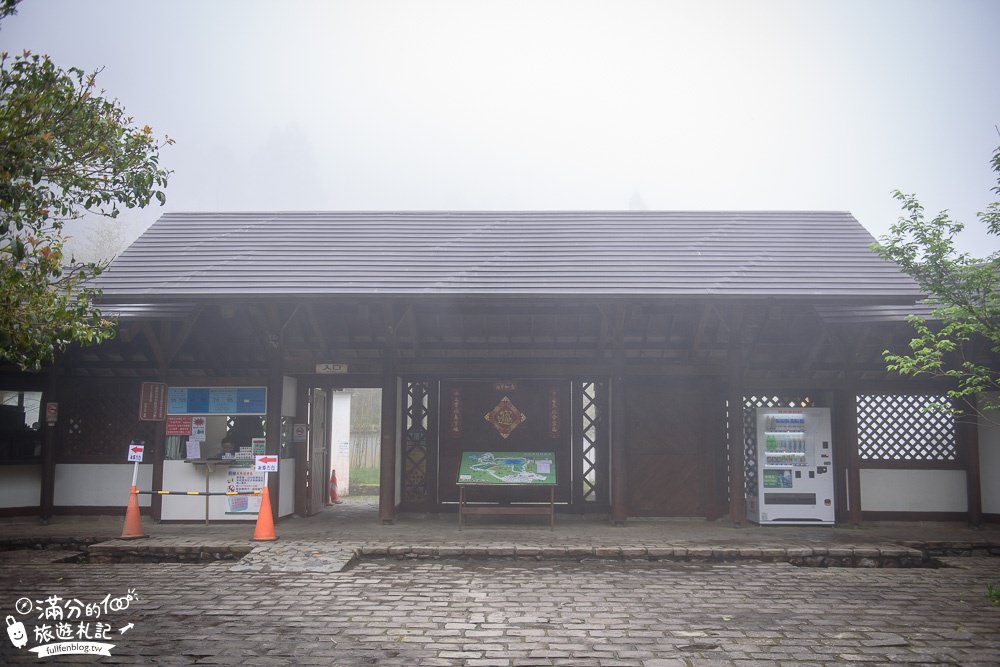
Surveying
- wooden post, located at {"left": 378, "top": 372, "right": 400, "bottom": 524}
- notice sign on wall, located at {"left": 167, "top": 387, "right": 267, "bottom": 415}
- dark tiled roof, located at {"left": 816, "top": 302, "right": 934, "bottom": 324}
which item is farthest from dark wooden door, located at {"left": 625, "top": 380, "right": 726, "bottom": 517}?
notice sign on wall, located at {"left": 167, "top": 387, "right": 267, "bottom": 415}

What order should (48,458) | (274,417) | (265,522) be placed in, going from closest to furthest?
(265,522) → (274,417) → (48,458)

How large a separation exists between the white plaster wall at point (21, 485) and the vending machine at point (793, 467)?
37.6 ft

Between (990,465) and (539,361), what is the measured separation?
716 cm

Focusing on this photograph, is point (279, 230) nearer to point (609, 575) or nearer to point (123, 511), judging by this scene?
point (123, 511)

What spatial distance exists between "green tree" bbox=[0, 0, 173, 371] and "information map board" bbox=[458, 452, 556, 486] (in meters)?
5.99

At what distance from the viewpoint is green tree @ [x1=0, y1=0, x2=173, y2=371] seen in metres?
5.43

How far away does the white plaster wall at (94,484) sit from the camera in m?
12.4

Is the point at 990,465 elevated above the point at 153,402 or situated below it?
below

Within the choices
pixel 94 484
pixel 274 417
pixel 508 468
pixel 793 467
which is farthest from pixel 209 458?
pixel 793 467

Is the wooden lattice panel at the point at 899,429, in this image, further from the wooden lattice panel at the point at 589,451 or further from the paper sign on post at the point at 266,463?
the paper sign on post at the point at 266,463

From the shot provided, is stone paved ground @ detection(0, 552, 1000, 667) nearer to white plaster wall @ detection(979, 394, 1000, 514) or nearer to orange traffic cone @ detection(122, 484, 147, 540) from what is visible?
orange traffic cone @ detection(122, 484, 147, 540)

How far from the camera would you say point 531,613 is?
6602 millimetres

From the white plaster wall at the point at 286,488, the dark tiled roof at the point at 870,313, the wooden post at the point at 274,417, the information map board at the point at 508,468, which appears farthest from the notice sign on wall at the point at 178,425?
the dark tiled roof at the point at 870,313

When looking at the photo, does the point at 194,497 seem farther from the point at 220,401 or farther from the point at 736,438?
the point at 736,438
